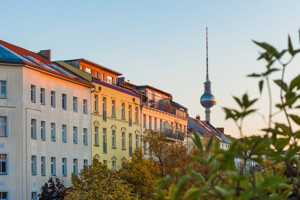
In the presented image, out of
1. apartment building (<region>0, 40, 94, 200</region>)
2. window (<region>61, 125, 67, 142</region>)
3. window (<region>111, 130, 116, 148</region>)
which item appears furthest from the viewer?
window (<region>111, 130, 116, 148</region>)

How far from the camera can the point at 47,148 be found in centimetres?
5066

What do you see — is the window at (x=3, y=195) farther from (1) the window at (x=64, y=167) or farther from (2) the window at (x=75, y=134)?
(2) the window at (x=75, y=134)

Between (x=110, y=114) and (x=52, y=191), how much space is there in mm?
15285

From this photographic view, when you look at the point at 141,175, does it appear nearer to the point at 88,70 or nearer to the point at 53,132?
the point at 53,132

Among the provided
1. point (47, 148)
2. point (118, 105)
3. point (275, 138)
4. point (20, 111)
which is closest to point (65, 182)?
point (47, 148)

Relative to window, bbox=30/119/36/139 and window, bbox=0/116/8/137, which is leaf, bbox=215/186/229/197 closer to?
window, bbox=0/116/8/137

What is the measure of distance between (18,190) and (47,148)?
507 cm

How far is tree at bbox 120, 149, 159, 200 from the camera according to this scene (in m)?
52.4

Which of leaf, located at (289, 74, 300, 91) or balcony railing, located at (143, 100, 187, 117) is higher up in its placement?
balcony railing, located at (143, 100, 187, 117)

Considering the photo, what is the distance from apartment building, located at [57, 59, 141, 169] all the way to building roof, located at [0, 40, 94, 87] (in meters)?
2.23

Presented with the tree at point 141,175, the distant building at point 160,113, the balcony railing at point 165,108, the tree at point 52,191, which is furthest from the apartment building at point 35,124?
the balcony railing at point 165,108

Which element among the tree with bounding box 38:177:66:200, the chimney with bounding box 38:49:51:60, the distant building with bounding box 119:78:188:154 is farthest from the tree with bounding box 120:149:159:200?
the chimney with bounding box 38:49:51:60

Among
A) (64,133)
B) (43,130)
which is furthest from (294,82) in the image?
(64,133)

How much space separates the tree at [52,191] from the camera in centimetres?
4759
